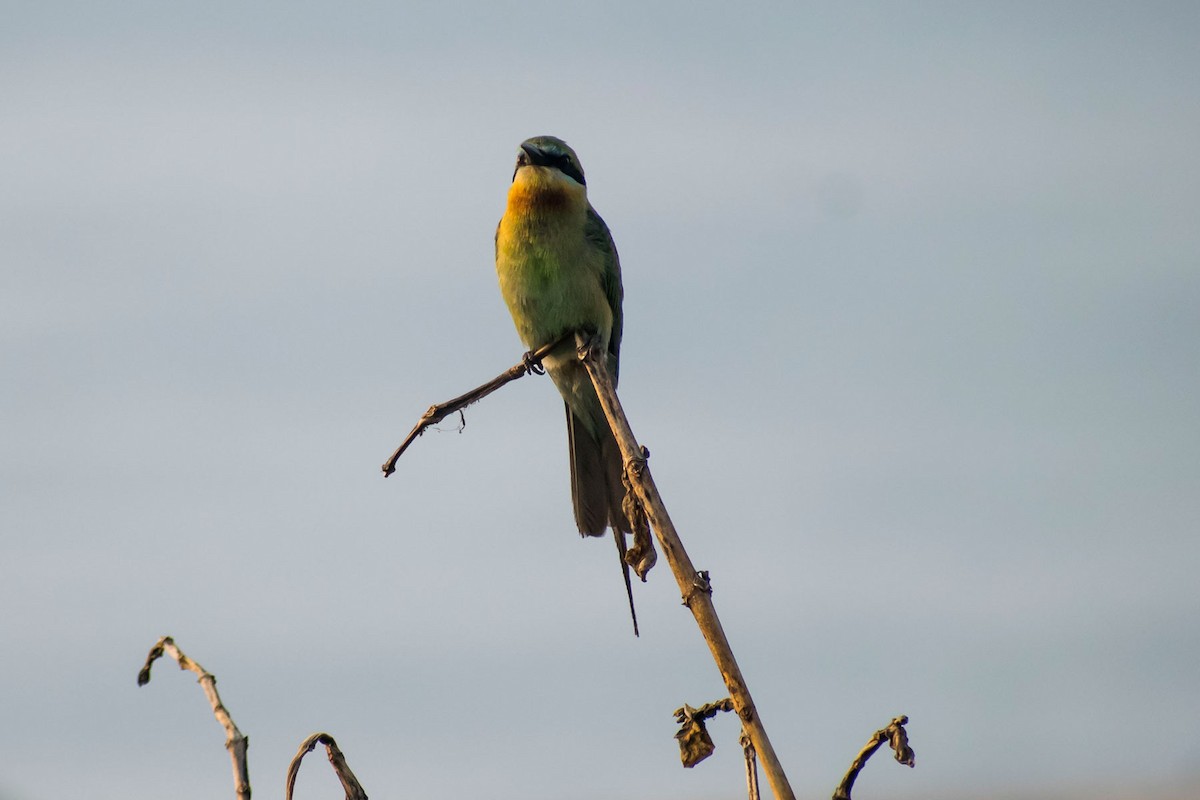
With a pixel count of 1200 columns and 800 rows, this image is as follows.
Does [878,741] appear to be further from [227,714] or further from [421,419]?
[421,419]

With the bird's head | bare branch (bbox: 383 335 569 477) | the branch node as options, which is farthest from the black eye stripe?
the branch node

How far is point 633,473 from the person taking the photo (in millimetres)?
2314

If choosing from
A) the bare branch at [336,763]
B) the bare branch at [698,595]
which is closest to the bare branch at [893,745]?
the bare branch at [698,595]

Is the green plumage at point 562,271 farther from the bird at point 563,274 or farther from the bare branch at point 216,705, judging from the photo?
the bare branch at point 216,705

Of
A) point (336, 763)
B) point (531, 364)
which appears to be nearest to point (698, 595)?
point (336, 763)

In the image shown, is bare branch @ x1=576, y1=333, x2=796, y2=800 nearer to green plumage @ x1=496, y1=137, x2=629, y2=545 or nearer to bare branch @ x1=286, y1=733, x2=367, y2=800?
bare branch @ x1=286, y1=733, x2=367, y2=800

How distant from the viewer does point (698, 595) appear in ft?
6.64

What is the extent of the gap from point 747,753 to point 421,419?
45.3 inches

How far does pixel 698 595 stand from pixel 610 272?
391cm

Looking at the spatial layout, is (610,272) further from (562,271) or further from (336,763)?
(336,763)

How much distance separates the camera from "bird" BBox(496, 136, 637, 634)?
5.29m

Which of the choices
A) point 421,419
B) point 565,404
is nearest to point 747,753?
point 421,419

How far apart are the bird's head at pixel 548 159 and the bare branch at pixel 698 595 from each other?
11.1 ft

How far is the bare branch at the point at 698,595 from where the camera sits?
178cm
